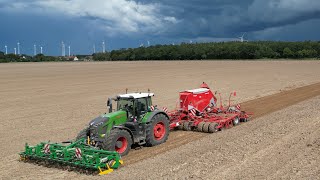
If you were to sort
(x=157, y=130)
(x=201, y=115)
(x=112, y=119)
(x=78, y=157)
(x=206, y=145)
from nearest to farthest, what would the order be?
(x=78, y=157), (x=112, y=119), (x=206, y=145), (x=157, y=130), (x=201, y=115)

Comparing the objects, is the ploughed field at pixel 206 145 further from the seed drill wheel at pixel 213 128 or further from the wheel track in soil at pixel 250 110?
the seed drill wheel at pixel 213 128

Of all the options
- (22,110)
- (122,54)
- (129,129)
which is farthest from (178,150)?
(122,54)

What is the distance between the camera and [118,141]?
43.0 ft

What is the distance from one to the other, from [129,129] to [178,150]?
5.75 ft

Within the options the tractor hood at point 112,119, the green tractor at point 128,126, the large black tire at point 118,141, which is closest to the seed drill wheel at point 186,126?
the green tractor at point 128,126

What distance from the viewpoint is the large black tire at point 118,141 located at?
12.5 meters

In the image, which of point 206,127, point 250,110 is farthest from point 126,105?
point 250,110

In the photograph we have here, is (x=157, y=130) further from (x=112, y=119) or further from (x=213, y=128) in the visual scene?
(x=213, y=128)

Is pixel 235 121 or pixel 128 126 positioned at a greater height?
pixel 128 126

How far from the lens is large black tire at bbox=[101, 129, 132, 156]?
12.5m

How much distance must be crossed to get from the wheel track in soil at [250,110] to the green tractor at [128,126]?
35 centimetres

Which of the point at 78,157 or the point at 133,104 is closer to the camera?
the point at 78,157

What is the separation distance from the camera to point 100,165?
11.4m

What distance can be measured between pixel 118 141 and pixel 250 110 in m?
11.4
